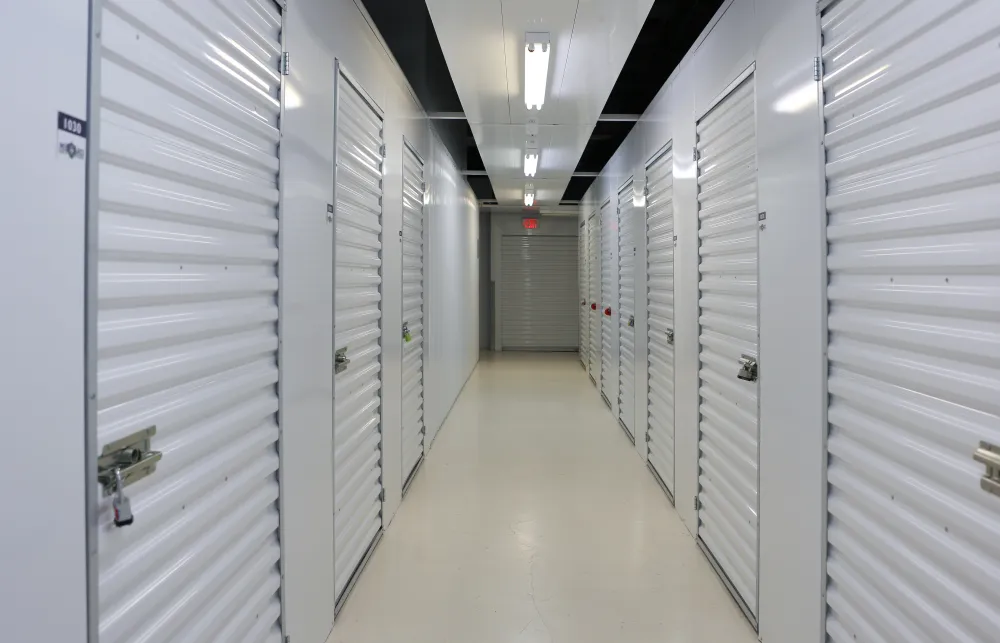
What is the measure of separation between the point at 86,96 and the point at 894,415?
223 cm

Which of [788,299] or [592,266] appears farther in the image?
[592,266]

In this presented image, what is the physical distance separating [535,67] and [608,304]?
4.18 meters

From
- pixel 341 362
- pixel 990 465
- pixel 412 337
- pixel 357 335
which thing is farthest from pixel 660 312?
pixel 990 465

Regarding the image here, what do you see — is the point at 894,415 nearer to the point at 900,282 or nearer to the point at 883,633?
the point at 900,282

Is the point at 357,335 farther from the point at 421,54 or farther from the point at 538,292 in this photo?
the point at 538,292

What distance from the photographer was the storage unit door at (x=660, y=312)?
4188mm

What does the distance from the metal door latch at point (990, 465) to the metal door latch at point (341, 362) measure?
2.39m

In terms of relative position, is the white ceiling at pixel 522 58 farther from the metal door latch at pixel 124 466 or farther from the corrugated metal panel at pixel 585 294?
the corrugated metal panel at pixel 585 294

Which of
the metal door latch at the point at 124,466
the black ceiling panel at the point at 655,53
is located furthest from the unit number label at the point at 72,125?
the black ceiling panel at the point at 655,53

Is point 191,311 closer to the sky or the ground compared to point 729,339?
closer to the sky

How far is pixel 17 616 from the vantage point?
974 mm

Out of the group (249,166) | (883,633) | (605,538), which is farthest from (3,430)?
(605,538)

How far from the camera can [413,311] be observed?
478cm

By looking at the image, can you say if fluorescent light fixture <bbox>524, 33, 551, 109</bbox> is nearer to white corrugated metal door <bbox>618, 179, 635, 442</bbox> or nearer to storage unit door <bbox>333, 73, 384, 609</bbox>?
storage unit door <bbox>333, 73, 384, 609</bbox>
